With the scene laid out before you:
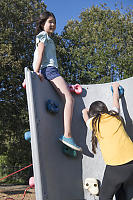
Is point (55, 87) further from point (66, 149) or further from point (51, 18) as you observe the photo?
point (51, 18)

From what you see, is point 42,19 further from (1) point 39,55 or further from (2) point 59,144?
(2) point 59,144

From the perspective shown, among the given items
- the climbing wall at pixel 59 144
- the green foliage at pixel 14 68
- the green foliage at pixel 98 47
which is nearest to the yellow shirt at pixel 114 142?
the climbing wall at pixel 59 144

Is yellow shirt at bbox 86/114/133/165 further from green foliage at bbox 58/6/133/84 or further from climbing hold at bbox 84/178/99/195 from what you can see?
green foliage at bbox 58/6/133/84

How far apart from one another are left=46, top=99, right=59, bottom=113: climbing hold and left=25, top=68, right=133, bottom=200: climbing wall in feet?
0.13

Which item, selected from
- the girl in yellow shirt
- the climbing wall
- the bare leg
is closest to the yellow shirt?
the girl in yellow shirt

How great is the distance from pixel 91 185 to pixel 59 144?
515 mm

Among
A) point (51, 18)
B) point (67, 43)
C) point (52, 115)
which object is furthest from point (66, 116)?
point (67, 43)

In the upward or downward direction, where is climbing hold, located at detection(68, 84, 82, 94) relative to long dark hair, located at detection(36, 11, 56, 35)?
downward

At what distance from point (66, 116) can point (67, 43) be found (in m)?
9.49

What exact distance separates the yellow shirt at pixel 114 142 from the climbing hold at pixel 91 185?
47 centimetres

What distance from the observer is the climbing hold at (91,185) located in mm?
2211

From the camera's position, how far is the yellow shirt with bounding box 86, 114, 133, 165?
70.7 inches

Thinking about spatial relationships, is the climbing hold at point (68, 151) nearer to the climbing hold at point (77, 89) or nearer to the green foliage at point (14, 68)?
the climbing hold at point (77, 89)

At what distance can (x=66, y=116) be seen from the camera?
7.23 ft
